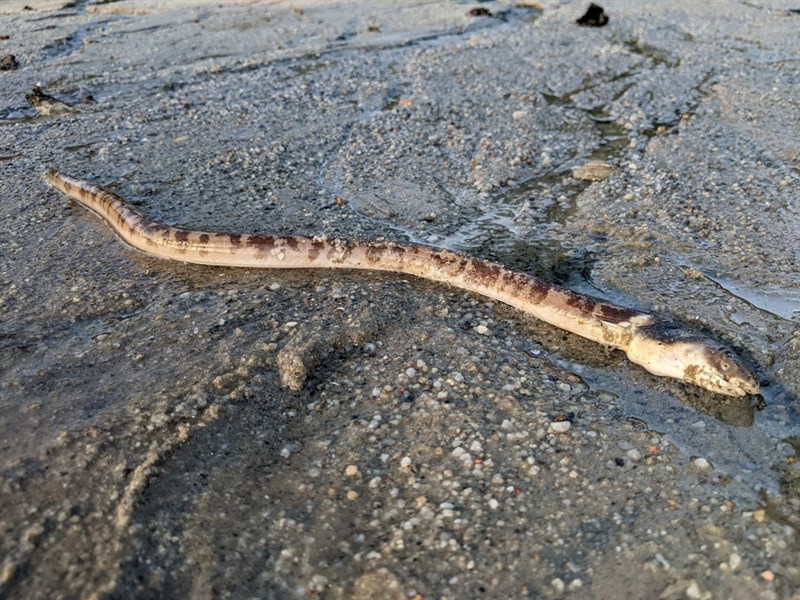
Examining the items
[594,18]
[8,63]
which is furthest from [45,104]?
[594,18]

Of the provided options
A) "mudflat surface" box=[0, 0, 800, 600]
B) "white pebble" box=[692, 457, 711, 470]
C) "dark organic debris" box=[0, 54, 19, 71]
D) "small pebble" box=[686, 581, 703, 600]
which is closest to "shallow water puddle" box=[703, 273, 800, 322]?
"mudflat surface" box=[0, 0, 800, 600]

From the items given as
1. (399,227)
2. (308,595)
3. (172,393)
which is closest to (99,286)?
(172,393)

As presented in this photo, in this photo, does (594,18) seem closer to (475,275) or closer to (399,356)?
(475,275)

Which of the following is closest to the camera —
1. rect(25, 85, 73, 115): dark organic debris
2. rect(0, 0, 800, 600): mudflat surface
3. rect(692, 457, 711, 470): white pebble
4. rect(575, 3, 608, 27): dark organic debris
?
rect(0, 0, 800, 600): mudflat surface

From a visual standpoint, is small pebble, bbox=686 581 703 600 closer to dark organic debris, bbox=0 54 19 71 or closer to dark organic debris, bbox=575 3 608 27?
dark organic debris, bbox=0 54 19 71

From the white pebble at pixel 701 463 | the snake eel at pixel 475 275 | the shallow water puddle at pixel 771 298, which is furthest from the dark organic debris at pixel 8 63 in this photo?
the white pebble at pixel 701 463

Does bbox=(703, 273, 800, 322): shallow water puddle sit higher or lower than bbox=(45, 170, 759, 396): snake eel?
lower

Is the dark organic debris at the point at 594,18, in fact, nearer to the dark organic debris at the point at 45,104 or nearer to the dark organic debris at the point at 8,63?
the dark organic debris at the point at 45,104
